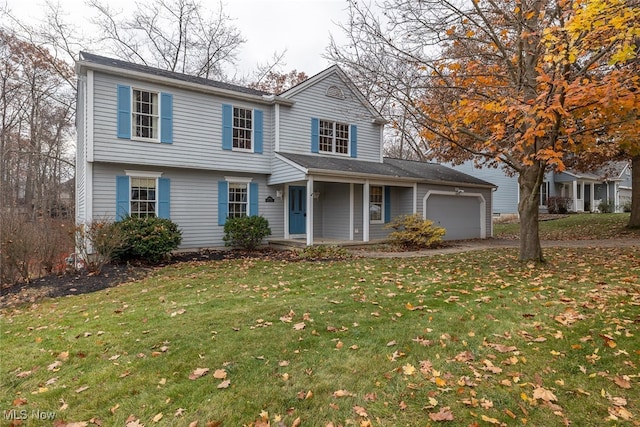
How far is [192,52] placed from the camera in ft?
78.3

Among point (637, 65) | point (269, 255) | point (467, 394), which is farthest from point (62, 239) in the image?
point (637, 65)

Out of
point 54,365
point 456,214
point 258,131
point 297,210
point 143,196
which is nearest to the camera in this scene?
point 54,365

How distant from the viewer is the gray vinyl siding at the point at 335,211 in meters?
14.7

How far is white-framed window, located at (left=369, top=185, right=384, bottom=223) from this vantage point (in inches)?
592

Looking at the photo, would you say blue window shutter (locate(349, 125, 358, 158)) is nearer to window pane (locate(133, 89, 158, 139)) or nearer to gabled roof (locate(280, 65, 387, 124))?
gabled roof (locate(280, 65, 387, 124))

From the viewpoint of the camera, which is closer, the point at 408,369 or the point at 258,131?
the point at 408,369

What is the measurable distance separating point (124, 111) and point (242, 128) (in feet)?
12.7

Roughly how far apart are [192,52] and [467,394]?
25867mm

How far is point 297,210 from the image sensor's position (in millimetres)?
14594

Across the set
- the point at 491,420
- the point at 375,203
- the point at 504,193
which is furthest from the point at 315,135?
the point at 504,193

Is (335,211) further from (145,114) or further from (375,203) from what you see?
(145,114)

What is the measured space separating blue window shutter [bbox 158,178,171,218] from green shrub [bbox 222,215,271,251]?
1.93 metres

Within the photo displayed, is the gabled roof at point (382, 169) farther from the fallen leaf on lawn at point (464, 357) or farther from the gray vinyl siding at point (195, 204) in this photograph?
the fallen leaf on lawn at point (464, 357)

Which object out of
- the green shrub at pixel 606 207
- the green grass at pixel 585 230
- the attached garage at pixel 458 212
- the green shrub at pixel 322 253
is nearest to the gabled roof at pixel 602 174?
the green shrub at pixel 606 207
